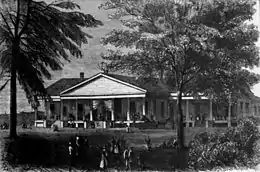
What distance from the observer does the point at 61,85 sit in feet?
20.3

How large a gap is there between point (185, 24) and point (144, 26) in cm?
65

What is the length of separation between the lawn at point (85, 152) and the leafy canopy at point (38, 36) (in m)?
0.67

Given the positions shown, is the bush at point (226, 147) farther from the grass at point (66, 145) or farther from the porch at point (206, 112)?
the grass at point (66, 145)

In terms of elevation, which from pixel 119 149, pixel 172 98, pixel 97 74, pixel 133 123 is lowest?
pixel 119 149

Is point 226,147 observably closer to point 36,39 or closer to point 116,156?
point 116,156

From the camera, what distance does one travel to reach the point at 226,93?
610 centimetres

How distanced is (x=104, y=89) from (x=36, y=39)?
137cm

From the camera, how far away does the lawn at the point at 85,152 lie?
6.07 metres

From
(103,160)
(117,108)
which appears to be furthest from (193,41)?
(103,160)

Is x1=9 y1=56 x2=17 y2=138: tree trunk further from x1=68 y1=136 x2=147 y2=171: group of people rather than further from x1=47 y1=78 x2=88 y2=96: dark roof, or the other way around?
x1=68 y1=136 x2=147 y2=171: group of people

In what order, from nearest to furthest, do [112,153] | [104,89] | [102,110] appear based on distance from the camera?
[112,153], [102,110], [104,89]

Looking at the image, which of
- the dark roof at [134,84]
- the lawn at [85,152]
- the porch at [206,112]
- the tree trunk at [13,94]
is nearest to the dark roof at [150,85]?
the dark roof at [134,84]

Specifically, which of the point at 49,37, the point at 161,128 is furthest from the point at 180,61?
the point at 49,37

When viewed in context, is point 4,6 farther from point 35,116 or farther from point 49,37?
point 35,116
